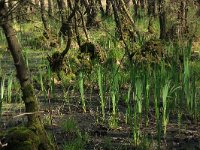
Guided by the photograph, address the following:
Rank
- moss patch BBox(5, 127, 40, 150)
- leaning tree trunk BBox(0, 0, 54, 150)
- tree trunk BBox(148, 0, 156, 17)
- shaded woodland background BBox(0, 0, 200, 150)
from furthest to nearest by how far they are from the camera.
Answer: tree trunk BBox(148, 0, 156, 17) → shaded woodland background BBox(0, 0, 200, 150) → leaning tree trunk BBox(0, 0, 54, 150) → moss patch BBox(5, 127, 40, 150)

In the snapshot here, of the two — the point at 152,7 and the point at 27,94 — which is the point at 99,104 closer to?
the point at 27,94

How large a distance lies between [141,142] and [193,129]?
0.83 m

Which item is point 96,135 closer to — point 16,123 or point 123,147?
point 123,147

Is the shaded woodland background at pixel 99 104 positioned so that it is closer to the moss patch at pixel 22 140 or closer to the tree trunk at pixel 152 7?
the moss patch at pixel 22 140

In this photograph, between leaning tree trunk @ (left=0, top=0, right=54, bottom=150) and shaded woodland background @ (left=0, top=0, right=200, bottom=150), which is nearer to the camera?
leaning tree trunk @ (left=0, top=0, right=54, bottom=150)

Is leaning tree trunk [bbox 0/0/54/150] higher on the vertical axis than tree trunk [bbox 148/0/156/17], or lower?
lower

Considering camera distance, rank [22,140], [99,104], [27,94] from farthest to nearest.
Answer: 1. [99,104]
2. [27,94]
3. [22,140]

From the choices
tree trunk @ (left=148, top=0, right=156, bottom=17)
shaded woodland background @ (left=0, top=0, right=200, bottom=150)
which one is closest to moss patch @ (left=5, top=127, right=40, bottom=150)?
shaded woodland background @ (left=0, top=0, right=200, bottom=150)

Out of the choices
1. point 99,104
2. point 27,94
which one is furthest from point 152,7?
point 27,94

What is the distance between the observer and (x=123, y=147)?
3.62 metres

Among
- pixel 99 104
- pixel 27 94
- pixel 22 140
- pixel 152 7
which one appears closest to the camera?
pixel 22 140

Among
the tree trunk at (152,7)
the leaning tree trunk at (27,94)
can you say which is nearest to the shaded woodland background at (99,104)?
the leaning tree trunk at (27,94)

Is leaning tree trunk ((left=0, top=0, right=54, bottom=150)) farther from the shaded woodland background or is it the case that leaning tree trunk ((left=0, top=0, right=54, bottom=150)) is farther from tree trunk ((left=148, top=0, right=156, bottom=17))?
tree trunk ((left=148, top=0, right=156, bottom=17))

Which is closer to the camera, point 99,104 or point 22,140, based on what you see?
point 22,140
